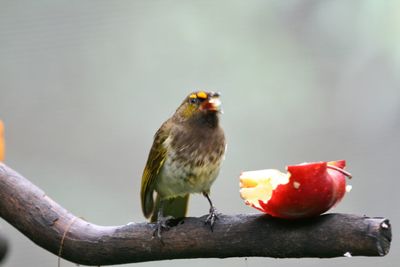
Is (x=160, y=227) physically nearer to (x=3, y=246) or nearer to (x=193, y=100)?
(x=193, y=100)

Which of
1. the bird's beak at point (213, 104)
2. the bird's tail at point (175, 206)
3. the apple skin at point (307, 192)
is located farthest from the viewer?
the bird's tail at point (175, 206)

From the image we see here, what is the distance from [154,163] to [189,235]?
37cm

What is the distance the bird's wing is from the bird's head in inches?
3.3

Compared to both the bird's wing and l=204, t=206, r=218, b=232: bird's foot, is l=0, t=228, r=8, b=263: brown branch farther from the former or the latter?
l=204, t=206, r=218, b=232: bird's foot

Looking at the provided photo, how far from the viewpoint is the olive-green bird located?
216cm

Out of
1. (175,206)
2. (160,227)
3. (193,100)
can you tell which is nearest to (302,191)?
(160,227)

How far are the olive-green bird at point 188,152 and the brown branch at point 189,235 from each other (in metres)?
0.17

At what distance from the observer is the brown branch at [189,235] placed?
5.46 feet

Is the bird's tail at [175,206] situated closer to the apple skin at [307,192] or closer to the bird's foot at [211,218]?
the bird's foot at [211,218]

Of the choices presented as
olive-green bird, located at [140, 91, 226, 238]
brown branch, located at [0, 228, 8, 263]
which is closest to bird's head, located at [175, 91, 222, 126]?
olive-green bird, located at [140, 91, 226, 238]

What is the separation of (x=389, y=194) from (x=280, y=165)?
47 centimetres

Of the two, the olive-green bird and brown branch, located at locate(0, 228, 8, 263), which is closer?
the olive-green bird

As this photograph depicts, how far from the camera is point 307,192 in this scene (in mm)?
1663

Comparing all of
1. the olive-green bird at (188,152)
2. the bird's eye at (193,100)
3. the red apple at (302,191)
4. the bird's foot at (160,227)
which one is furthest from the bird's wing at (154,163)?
the red apple at (302,191)
